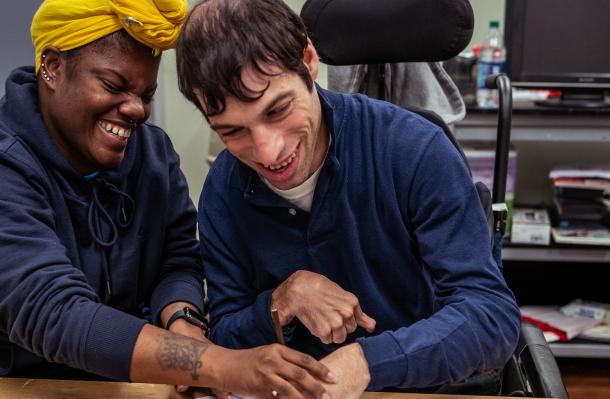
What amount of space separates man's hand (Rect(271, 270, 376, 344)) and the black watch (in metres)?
0.15

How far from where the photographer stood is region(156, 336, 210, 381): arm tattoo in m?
1.01

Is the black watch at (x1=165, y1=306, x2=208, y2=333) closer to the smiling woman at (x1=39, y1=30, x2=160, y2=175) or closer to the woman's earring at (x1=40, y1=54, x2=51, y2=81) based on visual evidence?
the smiling woman at (x1=39, y1=30, x2=160, y2=175)

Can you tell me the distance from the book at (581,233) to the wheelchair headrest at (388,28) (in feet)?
4.23

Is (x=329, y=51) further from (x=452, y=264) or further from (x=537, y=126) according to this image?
(x=537, y=126)

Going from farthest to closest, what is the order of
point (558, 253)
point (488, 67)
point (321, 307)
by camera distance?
point (488, 67), point (558, 253), point (321, 307)

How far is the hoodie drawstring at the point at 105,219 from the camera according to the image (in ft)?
4.16

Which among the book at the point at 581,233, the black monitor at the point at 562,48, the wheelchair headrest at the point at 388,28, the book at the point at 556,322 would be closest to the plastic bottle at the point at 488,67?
the black monitor at the point at 562,48

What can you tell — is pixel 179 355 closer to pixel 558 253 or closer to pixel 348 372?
pixel 348 372

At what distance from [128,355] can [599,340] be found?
199 centimetres

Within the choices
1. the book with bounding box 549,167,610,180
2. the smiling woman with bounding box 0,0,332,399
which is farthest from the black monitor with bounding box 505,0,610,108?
the smiling woman with bounding box 0,0,332,399

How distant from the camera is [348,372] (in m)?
0.99

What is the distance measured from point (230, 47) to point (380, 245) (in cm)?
42

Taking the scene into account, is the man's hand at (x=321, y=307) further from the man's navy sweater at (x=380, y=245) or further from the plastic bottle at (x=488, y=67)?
the plastic bottle at (x=488, y=67)

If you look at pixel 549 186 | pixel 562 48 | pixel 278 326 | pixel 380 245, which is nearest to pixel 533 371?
pixel 380 245
